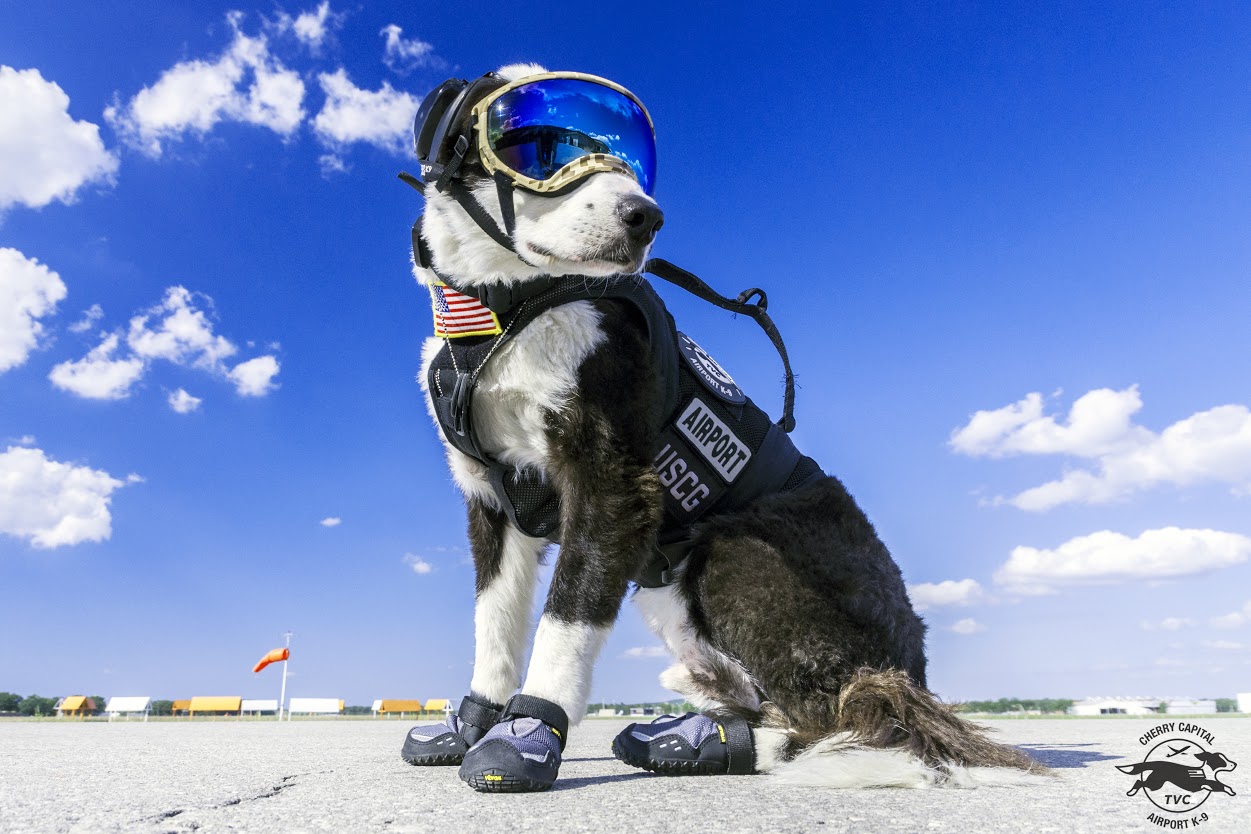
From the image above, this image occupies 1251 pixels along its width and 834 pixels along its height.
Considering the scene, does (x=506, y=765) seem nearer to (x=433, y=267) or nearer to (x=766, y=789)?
(x=766, y=789)

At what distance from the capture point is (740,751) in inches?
136

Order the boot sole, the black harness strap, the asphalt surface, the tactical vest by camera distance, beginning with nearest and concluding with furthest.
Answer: the asphalt surface
the boot sole
the tactical vest
the black harness strap

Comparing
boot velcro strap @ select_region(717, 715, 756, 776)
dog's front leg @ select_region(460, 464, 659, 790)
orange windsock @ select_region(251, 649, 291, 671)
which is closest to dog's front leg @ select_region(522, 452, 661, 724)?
dog's front leg @ select_region(460, 464, 659, 790)

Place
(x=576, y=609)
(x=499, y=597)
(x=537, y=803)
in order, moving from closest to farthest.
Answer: (x=537, y=803)
(x=576, y=609)
(x=499, y=597)

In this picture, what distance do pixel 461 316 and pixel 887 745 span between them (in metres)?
2.58

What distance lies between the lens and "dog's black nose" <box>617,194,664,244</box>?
331 centimetres

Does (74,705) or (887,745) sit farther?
(74,705)

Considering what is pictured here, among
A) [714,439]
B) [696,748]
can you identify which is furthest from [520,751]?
[714,439]

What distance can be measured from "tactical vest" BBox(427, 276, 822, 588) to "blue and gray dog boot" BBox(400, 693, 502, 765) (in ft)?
2.84

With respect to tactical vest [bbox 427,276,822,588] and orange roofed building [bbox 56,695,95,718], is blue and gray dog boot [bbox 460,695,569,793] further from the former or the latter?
orange roofed building [bbox 56,695,95,718]

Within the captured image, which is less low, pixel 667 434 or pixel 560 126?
pixel 560 126

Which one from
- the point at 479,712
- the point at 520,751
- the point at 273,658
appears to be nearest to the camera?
the point at 520,751

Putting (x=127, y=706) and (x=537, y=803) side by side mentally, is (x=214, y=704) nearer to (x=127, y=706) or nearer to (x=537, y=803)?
(x=127, y=706)

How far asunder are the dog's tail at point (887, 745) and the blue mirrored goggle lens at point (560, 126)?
2.56m
